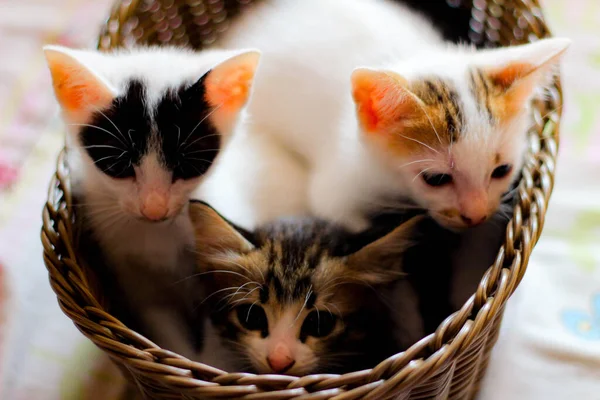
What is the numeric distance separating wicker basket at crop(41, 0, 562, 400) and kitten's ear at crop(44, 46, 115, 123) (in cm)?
18

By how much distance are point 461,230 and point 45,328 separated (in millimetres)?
845

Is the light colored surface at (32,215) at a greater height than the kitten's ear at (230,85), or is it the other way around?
the kitten's ear at (230,85)

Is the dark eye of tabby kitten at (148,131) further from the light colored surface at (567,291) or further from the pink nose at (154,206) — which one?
the light colored surface at (567,291)

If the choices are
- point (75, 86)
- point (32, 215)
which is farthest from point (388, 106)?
point (32, 215)

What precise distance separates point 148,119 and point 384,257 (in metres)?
0.42

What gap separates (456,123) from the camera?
974 mm

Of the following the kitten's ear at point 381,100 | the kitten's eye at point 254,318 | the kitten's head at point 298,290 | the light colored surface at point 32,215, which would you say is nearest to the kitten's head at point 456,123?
the kitten's ear at point 381,100

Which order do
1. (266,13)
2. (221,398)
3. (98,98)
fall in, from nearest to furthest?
(221,398) → (98,98) → (266,13)

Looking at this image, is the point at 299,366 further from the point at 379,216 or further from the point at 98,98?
the point at 98,98

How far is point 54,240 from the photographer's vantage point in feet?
3.34

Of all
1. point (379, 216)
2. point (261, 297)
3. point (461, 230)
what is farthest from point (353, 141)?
point (261, 297)

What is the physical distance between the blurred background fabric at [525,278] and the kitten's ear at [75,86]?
1.58 feet

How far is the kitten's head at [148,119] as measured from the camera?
0.94 m

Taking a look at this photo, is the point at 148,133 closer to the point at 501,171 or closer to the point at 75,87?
the point at 75,87
